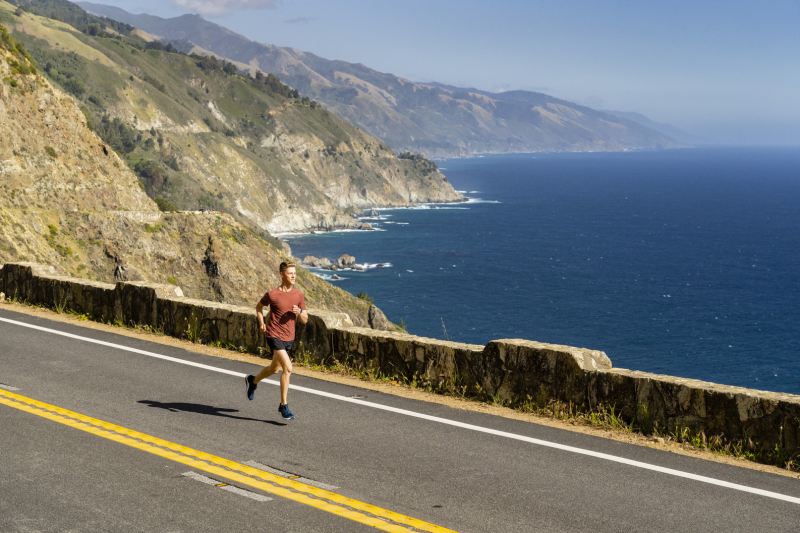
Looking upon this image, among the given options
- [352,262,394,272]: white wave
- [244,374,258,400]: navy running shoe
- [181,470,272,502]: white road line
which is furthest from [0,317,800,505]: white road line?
[352,262,394,272]: white wave

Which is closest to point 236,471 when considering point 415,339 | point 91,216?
point 415,339

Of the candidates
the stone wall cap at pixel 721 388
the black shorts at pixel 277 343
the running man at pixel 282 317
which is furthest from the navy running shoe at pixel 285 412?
the stone wall cap at pixel 721 388

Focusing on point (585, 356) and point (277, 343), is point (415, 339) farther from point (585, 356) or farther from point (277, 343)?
point (585, 356)

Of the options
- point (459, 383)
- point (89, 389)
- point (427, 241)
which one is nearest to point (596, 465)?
point (459, 383)

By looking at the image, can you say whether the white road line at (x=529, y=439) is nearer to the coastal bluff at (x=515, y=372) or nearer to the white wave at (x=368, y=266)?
the coastal bluff at (x=515, y=372)

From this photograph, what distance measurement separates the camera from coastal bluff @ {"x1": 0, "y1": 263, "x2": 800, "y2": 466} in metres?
9.05

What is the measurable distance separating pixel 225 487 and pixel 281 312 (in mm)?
3065

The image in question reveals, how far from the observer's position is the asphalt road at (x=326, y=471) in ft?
22.8

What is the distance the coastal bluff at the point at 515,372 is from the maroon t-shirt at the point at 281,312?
2.19 m

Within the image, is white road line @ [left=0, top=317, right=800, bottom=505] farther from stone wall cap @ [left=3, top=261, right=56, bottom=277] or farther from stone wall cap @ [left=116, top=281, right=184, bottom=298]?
stone wall cap @ [left=3, top=261, right=56, bottom=277]

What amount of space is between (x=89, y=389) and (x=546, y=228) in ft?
564

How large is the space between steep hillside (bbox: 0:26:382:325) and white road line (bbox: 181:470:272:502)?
42229 millimetres

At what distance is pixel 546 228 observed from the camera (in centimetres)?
17975

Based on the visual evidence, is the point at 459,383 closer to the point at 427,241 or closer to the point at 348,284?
the point at 348,284
